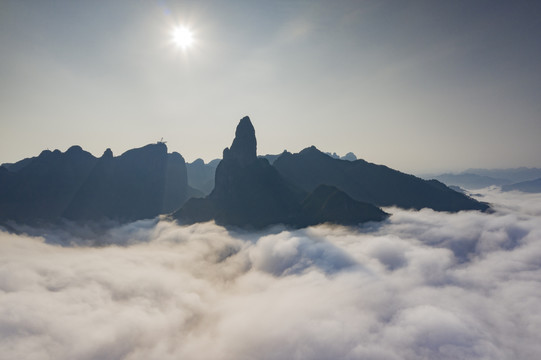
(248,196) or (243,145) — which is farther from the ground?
(243,145)

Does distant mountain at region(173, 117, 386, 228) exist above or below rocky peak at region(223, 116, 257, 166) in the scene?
below

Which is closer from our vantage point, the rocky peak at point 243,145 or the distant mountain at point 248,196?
the distant mountain at point 248,196

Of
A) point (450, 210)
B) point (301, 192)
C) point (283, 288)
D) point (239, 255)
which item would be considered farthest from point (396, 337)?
point (450, 210)

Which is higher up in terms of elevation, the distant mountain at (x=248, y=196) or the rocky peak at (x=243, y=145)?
the rocky peak at (x=243, y=145)

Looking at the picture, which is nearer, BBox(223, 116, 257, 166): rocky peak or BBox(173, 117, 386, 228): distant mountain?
BBox(173, 117, 386, 228): distant mountain

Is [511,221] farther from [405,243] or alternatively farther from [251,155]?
[251,155]
